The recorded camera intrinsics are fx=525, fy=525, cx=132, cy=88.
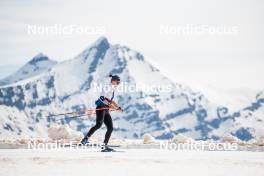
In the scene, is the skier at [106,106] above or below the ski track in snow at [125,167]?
above

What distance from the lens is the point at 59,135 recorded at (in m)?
31.8

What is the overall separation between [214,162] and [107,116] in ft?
17.3

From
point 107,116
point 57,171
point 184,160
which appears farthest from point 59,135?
point 57,171

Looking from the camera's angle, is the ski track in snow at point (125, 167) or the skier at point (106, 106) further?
the skier at point (106, 106)

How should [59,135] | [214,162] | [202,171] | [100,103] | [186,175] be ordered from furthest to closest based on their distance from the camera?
[59,135]
[100,103]
[214,162]
[202,171]
[186,175]

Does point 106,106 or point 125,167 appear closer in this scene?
point 125,167

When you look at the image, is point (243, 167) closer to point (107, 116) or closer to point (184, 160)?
point (184, 160)

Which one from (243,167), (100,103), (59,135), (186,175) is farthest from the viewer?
(59,135)

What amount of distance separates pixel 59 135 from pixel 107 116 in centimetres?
1494

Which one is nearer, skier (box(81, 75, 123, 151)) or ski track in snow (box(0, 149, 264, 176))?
ski track in snow (box(0, 149, 264, 176))

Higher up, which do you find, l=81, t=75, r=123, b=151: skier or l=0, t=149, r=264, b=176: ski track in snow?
l=81, t=75, r=123, b=151: skier

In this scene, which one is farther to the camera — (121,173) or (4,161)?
(4,161)

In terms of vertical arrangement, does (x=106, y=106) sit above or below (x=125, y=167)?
above

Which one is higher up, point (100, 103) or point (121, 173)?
point (100, 103)
